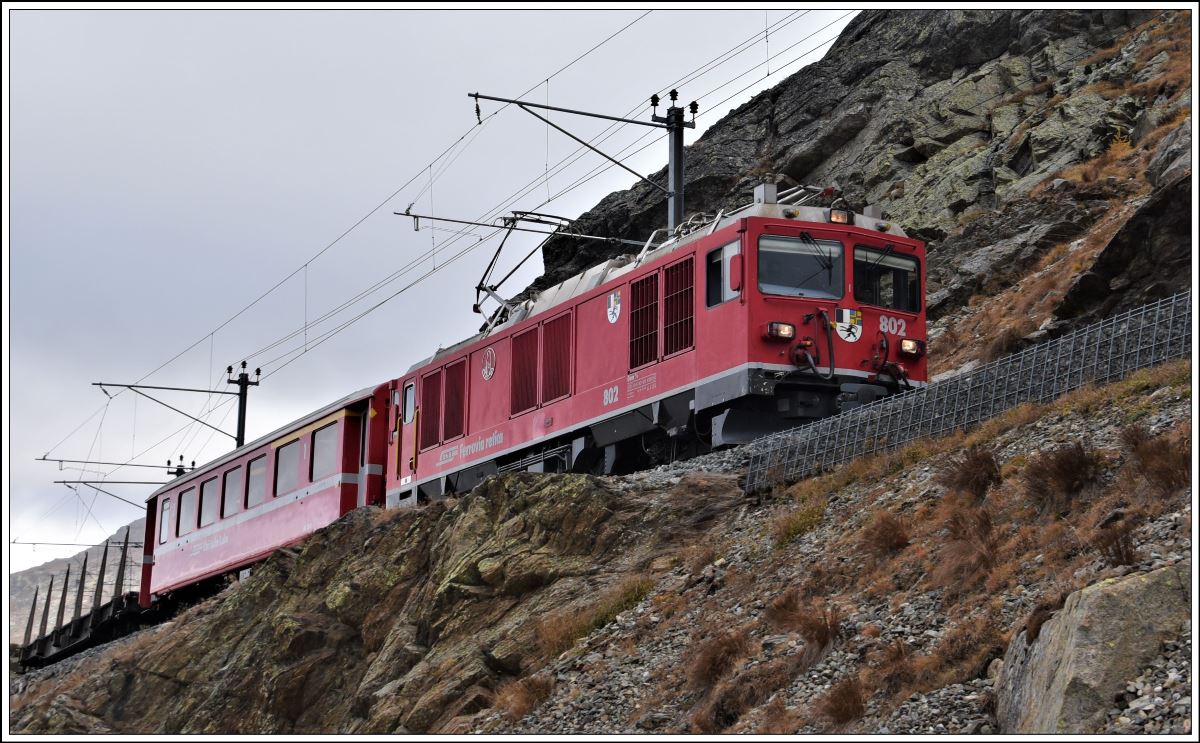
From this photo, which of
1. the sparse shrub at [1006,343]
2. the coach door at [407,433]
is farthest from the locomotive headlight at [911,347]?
the coach door at [407,433]

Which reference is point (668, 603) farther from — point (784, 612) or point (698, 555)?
point (784, 612)

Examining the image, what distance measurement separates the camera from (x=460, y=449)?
26.5 m

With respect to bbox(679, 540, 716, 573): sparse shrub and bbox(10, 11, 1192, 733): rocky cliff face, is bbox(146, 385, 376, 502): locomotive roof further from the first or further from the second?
bbox(679, 540, 716, 573): sparse shrub

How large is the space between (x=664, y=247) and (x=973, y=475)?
8938 millimetres

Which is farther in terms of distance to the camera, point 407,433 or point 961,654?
point 407,433

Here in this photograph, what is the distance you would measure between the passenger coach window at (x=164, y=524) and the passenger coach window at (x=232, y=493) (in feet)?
13.7

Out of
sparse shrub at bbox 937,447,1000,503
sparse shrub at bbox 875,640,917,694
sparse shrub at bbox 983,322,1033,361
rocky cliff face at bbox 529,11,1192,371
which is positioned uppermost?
rocky cliff face at bbox 529,11,1192,371

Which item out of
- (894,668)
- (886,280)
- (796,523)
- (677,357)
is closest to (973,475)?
(796,523)

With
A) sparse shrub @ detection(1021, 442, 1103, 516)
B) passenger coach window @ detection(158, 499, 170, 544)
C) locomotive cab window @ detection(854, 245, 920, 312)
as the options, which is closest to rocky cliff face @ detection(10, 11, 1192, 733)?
sparse shrub @ detection(1021, 442, 1103, 516)

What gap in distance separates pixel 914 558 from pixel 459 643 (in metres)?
6.08

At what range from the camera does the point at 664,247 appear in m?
22.4

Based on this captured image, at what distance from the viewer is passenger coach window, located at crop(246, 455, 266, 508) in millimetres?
32250

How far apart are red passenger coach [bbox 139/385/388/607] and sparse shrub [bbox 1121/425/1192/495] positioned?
18.7 m

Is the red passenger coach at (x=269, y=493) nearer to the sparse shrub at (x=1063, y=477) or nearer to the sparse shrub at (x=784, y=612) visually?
the sparse shrub at (x=784, y=612)
